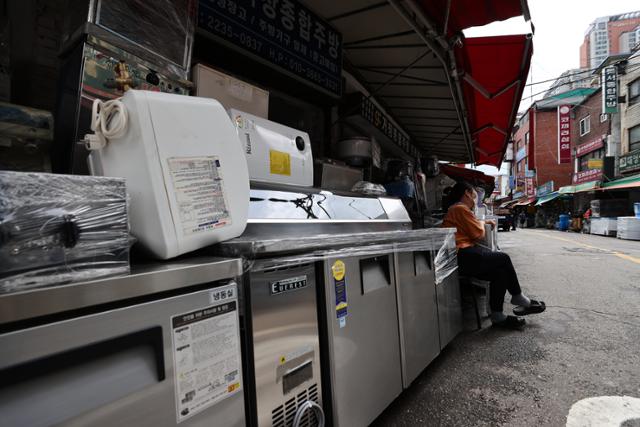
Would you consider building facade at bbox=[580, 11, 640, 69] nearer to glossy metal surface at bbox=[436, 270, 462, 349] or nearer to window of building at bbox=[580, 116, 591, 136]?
window of building at bbox=[580, 116, 591, 136]

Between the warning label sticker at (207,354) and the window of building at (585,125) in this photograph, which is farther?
the window of building at (585,125)

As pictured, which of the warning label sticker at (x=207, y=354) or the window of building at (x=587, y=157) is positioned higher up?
the window of building at (x=587, y=157)

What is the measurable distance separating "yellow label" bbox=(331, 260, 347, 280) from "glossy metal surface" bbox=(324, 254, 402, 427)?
0.9 inches

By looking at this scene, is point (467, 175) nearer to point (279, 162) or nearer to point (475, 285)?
point (475, 285)

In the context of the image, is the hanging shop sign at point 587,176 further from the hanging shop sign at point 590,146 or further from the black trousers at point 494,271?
the black trousers at point 494,271

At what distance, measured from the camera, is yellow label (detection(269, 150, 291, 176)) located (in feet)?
6.54

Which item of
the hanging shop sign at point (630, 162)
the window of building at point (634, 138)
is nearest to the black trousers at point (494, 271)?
the hanging shop sign at point (630, 162)

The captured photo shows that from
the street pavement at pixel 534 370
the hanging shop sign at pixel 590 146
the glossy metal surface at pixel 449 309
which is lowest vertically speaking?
the street pavement at pixel 534 370

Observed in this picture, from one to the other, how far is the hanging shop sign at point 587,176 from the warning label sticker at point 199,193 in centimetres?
2244

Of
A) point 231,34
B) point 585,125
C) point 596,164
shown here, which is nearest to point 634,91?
point 596,164

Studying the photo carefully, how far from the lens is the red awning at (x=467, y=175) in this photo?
7.39 m

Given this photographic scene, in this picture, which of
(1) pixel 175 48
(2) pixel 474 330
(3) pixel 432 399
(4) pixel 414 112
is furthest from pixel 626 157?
(1) pixel 175 48

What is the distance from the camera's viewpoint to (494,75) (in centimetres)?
357

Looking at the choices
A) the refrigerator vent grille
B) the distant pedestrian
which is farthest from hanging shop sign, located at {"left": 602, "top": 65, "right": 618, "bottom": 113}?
the refrigerator vent grille
